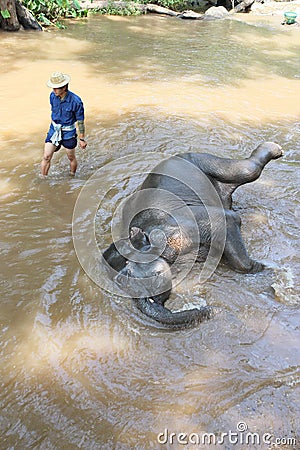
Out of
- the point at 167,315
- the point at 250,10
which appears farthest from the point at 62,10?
the point at 167,315

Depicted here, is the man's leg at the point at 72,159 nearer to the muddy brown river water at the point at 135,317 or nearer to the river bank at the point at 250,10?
the muddy brown river water at the point at 135,317

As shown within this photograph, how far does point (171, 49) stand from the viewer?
40.0 feet

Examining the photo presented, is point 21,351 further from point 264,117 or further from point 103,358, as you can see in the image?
point 264,117

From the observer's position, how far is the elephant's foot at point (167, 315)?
3086 mm

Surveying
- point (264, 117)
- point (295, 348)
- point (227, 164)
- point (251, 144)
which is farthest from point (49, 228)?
point (264, 117)

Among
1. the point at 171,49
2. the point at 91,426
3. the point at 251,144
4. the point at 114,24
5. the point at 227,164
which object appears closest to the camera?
the point at 91,426

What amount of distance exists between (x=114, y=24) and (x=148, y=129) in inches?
405

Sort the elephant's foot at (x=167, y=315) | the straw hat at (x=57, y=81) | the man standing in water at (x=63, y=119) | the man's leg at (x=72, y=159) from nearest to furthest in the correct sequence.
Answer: the elephant's foot at (x=167, y=315) → the straw hat at (x=57, y=81) → the man standing in water at (x=63, y=119) → the man's leg at (x=72, y=159)

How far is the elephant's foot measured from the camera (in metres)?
3.09
